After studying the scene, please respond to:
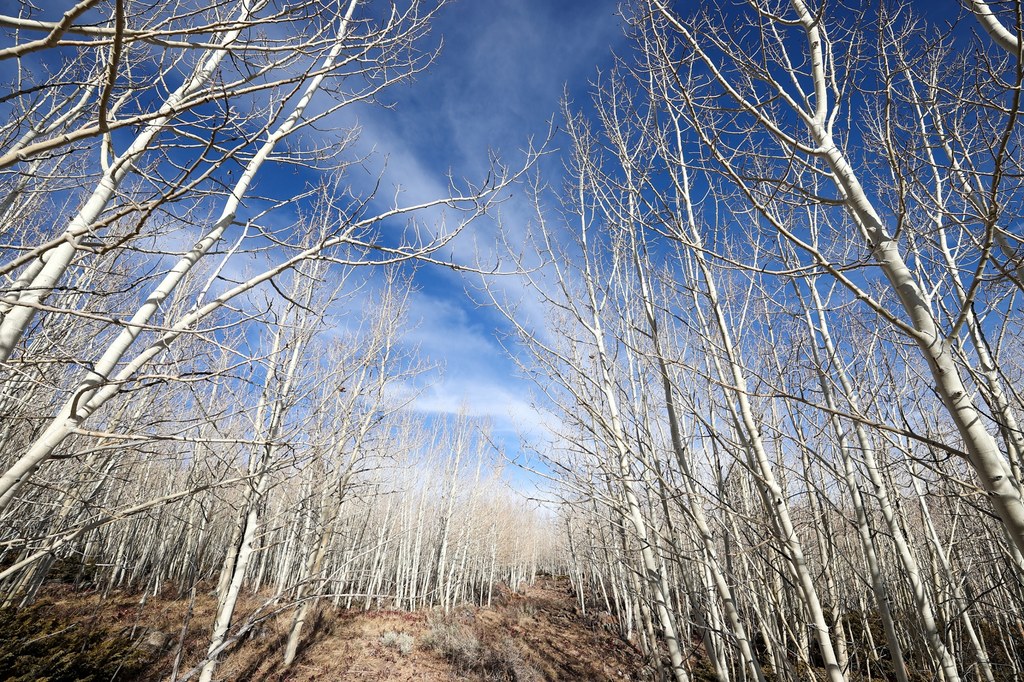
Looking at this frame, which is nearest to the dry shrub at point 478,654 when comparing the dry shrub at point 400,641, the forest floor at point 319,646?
the forest floor at point 319,646

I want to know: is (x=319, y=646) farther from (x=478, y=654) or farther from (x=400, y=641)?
(x=478, y=654)

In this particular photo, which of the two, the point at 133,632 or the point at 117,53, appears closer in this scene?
the point at 117,53

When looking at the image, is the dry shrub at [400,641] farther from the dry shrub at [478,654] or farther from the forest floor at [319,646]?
the dry shrub at [478,654]

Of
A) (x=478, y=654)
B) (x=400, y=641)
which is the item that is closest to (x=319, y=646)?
(x=400, y=641)

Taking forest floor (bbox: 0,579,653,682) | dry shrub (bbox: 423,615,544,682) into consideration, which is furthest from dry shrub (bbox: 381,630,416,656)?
dry shrub (bbox: 423,615,544,682)

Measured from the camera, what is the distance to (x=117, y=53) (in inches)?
37.2

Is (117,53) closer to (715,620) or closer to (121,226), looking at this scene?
(715,620)

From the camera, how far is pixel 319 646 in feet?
33.4

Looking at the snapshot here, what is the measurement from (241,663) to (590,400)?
9.97m

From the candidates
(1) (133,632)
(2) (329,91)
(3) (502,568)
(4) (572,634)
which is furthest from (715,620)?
(3) (502,568)

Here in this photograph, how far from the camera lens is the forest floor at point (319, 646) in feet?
21.2

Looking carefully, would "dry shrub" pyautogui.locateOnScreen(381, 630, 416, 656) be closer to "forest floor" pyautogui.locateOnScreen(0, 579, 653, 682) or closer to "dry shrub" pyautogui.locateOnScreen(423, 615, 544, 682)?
"forest floor" pyautogui.locateOnScreen(0, 579, 653, 682)

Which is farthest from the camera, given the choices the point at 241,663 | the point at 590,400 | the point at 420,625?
the point at 420,625

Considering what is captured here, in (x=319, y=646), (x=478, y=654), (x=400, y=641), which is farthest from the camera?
(x=400, y=641)
